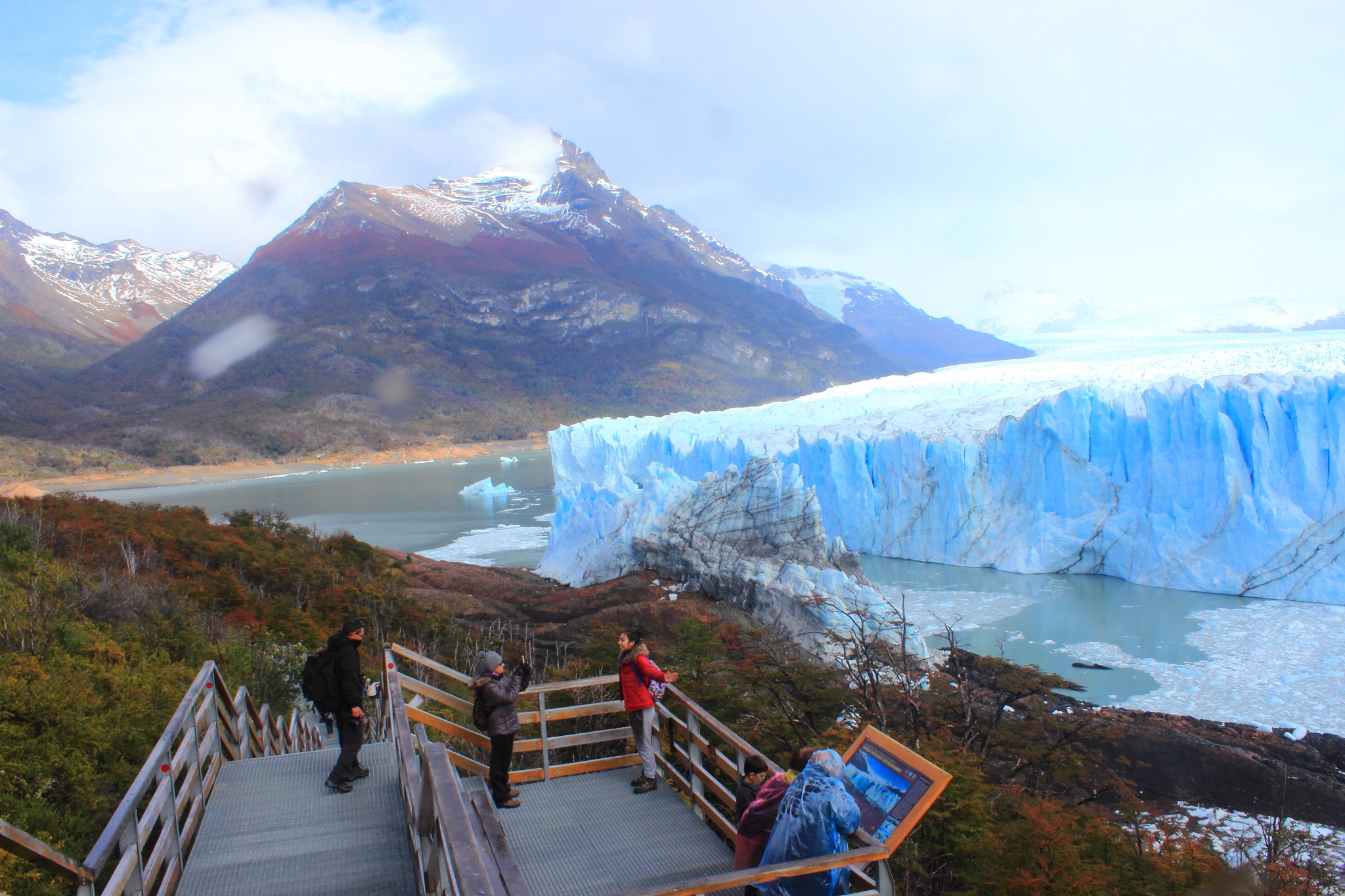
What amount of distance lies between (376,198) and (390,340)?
43.1m

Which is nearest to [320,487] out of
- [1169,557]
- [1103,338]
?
[1169,557]

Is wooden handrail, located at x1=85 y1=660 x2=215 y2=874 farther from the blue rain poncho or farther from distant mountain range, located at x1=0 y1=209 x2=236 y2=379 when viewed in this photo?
distant mountain range, located at x1=0 y1=209 x2=236 y2=379

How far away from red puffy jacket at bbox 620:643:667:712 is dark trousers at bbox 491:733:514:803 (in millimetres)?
557

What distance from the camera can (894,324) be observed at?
149 metres

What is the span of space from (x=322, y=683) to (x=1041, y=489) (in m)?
21.0

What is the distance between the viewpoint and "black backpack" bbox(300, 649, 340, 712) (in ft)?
12.6

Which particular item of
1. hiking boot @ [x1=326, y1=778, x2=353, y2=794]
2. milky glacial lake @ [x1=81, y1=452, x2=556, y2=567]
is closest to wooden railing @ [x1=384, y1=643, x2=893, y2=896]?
hiking boot @ [x1=326, y1=778, x2=353, y2=794]

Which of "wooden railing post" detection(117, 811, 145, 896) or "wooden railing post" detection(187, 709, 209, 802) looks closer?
"wooden railing post" detection(117, 811, 145, 896)

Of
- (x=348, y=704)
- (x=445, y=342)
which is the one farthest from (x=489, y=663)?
(x=445, y=342)

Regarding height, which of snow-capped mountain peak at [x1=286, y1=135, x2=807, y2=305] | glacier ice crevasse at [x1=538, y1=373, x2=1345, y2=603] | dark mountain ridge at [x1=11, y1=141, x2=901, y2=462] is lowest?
glacier ice crevasse at [x1=538, y1=373, x2=1345, y2=603]

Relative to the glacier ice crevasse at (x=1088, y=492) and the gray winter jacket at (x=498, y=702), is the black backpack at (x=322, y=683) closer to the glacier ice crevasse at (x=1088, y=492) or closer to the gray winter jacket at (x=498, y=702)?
the gray winter jacket at (x=498, y=702)

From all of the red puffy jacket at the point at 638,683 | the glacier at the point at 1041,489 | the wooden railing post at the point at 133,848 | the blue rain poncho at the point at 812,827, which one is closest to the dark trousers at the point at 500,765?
the red puffy jacket at the point at 638,683

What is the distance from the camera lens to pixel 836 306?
160750 mm

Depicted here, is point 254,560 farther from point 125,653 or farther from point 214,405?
point 214,405
